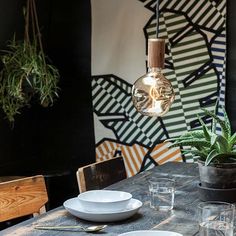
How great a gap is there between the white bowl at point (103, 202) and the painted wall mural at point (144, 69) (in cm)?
166

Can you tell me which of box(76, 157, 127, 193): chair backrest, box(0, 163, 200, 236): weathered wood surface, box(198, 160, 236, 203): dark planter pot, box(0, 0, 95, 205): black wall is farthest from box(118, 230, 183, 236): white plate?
box(0, 0, 95, 205): black wall

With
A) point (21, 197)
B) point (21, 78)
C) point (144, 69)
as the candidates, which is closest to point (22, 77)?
point (21, 78)

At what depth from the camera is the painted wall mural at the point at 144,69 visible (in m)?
3.51

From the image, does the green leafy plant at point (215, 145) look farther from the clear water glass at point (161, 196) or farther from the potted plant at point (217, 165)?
the clear water glass at point (161, 196)

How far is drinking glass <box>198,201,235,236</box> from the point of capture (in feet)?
5.22

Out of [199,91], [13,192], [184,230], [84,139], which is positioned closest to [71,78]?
[84,139]

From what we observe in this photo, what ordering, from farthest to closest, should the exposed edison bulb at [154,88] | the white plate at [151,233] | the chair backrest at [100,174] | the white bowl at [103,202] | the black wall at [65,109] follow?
the black wall at [65,109]
the chair backrest at [100,174]
the exposed edison bulb at [154,88]
the white bowl at [103,202]
the white plate at [151,233]

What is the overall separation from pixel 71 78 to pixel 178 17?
Answer: 1.04 m

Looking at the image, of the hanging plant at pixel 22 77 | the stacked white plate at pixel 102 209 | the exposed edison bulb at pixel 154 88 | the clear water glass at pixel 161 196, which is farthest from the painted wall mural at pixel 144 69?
the stacked white plate at pixel 102 209

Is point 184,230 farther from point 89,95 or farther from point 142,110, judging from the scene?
point 89,95

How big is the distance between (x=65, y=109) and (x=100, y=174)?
1.52 metres

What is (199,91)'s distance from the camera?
11.7ft

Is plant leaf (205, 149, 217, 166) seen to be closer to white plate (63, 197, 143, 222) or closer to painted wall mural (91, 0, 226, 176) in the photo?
white plate (63, 197, 143, 222)

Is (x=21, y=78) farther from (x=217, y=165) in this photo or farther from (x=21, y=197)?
(x=217, y=165)
